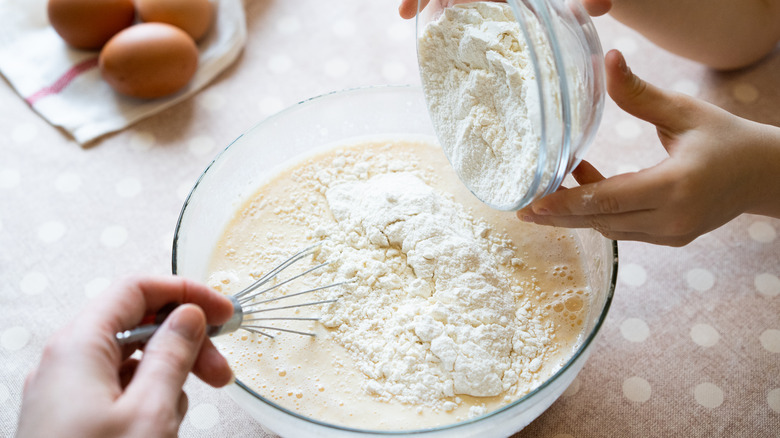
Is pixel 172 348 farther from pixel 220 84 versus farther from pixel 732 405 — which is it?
pixel 220 84

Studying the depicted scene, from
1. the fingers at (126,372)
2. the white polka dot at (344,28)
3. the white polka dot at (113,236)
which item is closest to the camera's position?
the fingers at (126,372)

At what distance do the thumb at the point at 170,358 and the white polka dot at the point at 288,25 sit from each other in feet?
3.58

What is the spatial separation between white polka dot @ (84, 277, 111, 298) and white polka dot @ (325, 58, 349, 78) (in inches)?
27.6

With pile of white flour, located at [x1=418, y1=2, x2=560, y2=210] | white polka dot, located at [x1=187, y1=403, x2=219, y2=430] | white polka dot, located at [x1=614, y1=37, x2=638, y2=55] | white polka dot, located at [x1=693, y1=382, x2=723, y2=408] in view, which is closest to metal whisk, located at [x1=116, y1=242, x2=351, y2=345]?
white polka dot, located at [x1=187, y1=403, x2=219, y2=430]

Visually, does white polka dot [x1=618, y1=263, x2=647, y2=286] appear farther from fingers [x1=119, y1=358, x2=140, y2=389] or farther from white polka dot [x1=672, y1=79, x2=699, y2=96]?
fingers [x1=119, y1=358, x2=140, y2=389]

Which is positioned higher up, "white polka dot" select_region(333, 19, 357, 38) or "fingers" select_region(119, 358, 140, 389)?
"fingers" select_region(119, 358, 140, 389)

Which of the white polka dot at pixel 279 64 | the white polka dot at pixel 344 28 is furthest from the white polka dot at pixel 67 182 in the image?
the white polka dot at pixel 344 28

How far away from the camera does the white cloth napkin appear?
1.44m

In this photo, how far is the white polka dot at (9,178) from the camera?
53.0 inches

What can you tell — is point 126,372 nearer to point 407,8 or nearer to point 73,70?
point 407,8

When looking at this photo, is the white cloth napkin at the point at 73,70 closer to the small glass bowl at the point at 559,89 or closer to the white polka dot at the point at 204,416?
the white polka dot at the point at 204,416

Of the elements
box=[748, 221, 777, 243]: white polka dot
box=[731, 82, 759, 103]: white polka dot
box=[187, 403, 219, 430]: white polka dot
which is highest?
box=[731, 82, 759, 103]: white polka dot

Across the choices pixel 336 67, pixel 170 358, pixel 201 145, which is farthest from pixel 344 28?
pixel 170 358

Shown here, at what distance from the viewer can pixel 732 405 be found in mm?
991
